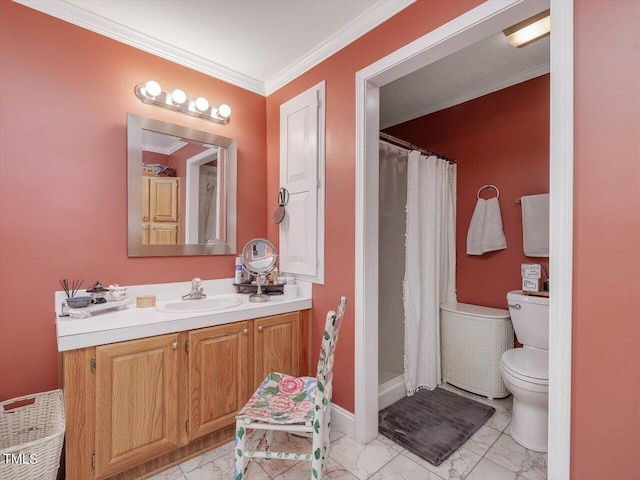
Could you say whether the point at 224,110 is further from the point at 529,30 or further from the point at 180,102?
the point at 529,30

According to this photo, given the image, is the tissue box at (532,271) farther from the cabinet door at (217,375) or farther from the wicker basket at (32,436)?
the wicker basket at (32,436)

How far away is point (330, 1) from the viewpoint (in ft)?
5.75

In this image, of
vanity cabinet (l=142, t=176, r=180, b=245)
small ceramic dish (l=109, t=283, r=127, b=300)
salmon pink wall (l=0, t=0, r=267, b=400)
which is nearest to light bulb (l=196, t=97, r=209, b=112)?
salmon pink wall (l=0, t=0, r=267, b=400)

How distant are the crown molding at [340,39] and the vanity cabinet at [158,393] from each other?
1.86 meters

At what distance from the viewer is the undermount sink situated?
6.45ft

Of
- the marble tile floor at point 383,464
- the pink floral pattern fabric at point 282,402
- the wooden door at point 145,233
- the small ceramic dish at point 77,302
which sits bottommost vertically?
the marble tile floor at point 383,464

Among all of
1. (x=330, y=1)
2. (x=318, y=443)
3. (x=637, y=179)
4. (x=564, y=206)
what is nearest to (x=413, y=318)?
(x=318, y=443)

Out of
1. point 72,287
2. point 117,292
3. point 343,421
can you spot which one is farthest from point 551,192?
point 72,287

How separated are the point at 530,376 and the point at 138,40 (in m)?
3.24

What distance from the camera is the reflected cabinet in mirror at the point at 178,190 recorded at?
6.67ft

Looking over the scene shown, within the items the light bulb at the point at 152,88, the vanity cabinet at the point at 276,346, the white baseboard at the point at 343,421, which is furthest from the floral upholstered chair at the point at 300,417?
the light bulb at the point at 152,88

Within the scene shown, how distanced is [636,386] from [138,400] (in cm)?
206

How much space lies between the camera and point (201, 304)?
7.00 ft

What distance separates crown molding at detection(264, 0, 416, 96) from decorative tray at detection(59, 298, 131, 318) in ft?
6.61
